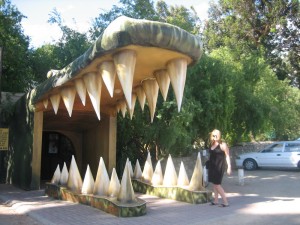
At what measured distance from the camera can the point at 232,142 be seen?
65.4ft

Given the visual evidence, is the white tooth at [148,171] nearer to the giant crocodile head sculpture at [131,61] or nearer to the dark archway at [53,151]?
the giant crocodile head sculpture at [131,61]

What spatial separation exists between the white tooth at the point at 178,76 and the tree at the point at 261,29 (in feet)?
60.3

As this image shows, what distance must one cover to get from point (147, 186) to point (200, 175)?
177 cm

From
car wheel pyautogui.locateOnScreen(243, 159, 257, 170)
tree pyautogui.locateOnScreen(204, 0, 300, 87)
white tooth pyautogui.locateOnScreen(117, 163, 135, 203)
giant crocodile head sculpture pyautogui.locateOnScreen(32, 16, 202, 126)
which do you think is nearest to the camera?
giant crocodile head sculpture pyautogui.locateOnScreen(32, 16, 202, 126)

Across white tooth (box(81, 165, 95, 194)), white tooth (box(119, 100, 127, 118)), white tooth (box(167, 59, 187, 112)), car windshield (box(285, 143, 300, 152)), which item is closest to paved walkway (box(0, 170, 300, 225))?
white tooth (box(81, 165, 95, 194))

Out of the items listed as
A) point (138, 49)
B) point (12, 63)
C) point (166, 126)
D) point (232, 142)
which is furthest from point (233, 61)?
point (138, 49)

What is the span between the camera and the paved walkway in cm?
600

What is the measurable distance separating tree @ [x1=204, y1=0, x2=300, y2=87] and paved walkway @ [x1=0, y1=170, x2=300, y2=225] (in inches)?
681

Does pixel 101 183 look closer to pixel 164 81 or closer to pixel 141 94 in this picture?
pixel 141 94

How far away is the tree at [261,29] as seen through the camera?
80.8 ft

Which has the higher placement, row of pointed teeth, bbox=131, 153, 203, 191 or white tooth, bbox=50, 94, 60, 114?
white tooth, bbox=50, 94, 60, 114

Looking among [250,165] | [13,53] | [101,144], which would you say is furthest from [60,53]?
[250,165]

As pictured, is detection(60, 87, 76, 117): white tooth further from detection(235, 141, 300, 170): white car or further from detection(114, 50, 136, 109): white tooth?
detection(235, 141, 300, 170): white car

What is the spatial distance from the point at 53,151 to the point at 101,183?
667 centimetres
